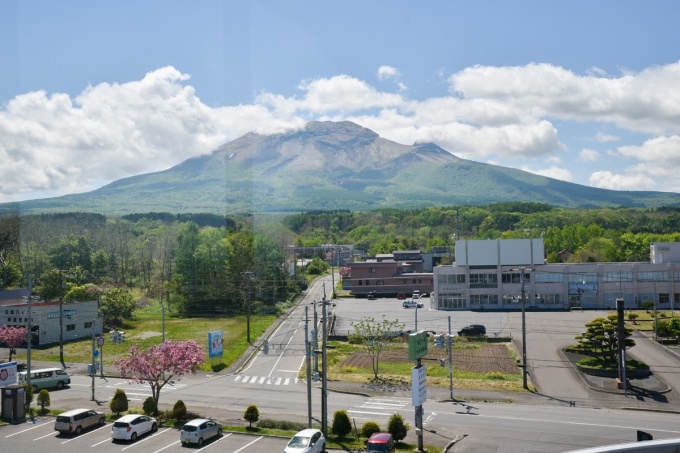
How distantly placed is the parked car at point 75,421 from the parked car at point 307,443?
813cm

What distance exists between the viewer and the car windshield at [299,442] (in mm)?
17766

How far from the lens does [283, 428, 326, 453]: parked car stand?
17.5 metres

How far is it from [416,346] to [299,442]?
4.96 m

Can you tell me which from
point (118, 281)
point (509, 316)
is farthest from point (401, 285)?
point (118, 281)

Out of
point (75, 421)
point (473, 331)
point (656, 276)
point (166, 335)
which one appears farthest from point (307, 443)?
point (656, 276)

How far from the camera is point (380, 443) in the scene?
1825 centimetres

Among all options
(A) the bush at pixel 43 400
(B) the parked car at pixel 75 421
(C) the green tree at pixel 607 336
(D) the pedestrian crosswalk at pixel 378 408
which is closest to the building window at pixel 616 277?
(C) the green tree at pixel 607 336

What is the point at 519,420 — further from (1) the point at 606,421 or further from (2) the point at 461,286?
(2) the point at 461,286

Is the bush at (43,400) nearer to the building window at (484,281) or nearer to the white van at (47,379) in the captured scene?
the white van at (47,379)

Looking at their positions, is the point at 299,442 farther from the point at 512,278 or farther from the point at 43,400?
the point at 512,278

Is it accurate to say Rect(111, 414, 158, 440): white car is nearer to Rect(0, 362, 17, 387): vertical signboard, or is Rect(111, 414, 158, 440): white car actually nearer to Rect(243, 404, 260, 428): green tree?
Rect(243, 404, 260, 428): green tree

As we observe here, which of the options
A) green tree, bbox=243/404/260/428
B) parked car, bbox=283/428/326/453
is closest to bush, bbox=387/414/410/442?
parked car, bbox=283/428/326/453

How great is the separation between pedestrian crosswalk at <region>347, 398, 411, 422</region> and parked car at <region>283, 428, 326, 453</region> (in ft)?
17.1

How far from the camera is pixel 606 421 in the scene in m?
22.5
